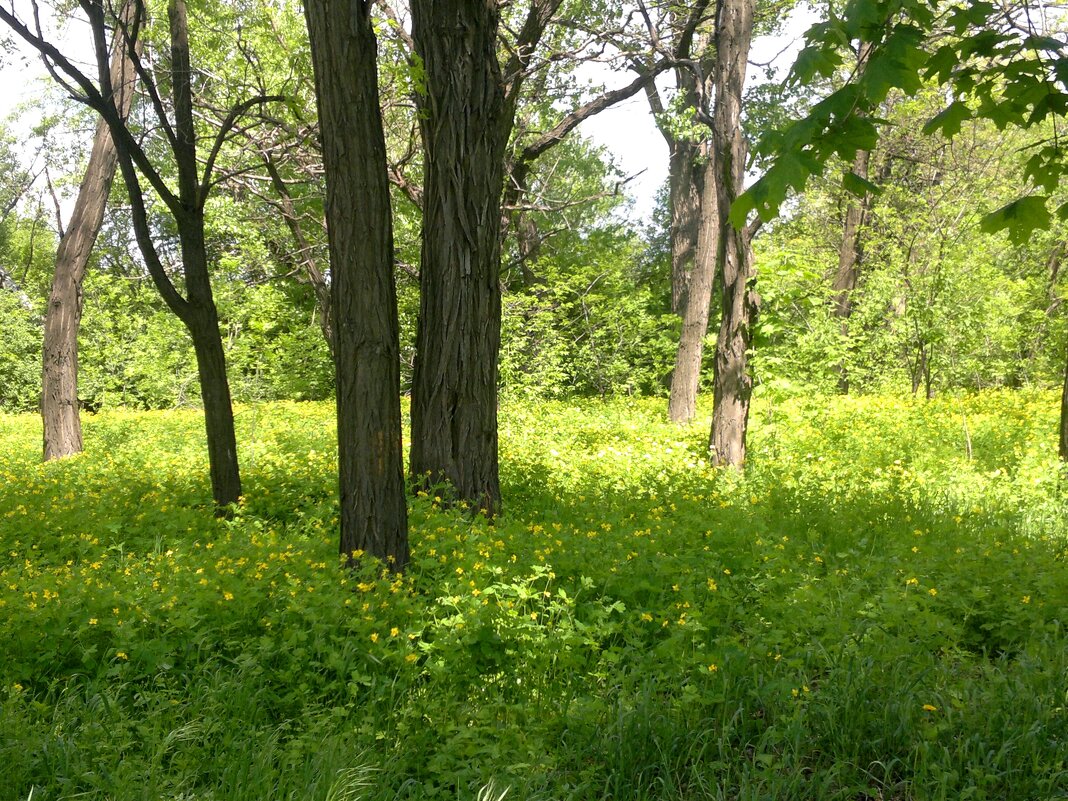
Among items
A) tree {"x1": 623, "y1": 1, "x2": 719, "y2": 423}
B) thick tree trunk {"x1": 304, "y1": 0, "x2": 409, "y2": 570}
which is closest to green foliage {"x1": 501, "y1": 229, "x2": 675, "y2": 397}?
tree {"x1": 623, "y1": 1, "x2": 719, "y2": 423}

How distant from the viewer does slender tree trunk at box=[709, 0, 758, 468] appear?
8328mm

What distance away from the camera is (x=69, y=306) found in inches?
435

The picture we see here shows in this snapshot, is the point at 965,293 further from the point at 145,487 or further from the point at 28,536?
the point at 28,536

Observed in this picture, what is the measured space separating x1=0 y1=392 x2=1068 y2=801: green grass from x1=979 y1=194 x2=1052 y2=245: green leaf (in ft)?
6.01

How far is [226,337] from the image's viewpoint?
19969mm

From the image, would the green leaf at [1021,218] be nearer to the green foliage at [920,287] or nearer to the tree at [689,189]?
the green foliage at [920,287]

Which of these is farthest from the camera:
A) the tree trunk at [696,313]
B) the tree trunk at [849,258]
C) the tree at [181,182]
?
the tree trunk at [849,258]

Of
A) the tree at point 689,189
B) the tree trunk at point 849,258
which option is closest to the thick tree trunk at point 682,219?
the tree at point 689,189

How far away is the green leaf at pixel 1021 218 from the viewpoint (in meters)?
3.19

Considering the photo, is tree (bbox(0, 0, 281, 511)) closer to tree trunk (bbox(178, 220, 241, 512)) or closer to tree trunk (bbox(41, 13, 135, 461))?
tree trunk (bbox(178, 220, 241, 512))

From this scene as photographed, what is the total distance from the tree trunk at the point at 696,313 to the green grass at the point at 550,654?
7.27 m

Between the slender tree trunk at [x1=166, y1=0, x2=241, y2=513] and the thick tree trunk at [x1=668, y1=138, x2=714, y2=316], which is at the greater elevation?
the thick tree trunk at [x1=668, y1=138, x2=714, y2=316]

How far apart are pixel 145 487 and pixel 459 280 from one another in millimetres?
3849

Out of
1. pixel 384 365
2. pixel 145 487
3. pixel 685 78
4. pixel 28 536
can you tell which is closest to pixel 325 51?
pixel 384 365
